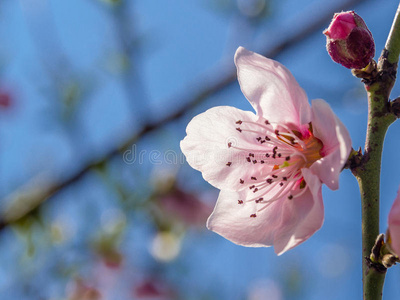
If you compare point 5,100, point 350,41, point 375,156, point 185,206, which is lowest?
point 185,206

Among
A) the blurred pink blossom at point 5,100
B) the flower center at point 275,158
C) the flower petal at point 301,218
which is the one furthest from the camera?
the blurred pink blossom at point 5,100

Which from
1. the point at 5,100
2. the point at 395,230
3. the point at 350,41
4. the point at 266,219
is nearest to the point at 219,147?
the point at 266,219


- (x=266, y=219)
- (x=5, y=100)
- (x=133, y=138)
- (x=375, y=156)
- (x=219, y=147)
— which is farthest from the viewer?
(x=5, y=100)

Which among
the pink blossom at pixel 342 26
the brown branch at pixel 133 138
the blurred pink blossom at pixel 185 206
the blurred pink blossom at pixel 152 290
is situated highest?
the pink blossom at pixel 342 26

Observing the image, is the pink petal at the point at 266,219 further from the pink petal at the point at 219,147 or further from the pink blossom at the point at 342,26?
the pink blossom at the point at 342,26

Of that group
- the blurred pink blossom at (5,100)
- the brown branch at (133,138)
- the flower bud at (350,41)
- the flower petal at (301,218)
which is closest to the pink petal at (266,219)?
the flower petal at (301,218)

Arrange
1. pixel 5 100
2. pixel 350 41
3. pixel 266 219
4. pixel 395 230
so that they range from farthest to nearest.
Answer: pixel 5 100 < pixel 266 219 < pixel 350 41 < pixel 395 230

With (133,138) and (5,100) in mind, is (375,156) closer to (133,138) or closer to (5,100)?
(133,138)

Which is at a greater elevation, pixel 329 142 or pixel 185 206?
pixel 329 142
